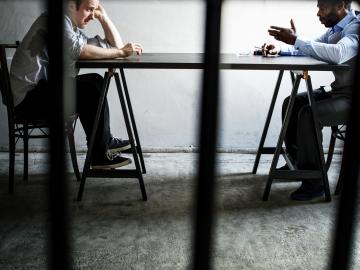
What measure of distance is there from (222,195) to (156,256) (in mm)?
963

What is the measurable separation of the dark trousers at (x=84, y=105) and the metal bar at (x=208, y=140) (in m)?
2.34

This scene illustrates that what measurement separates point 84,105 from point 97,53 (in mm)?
451

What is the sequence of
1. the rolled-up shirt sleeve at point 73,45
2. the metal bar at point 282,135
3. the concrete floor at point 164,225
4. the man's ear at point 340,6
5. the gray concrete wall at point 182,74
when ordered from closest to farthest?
1. the concrete floor at point 164,225
2. the rolled-up shirt sleeve at point 73,45
3. the metal bar at point 282,135
4. the man's ear at point 340,6
5. the gray concrete wall at point 182,74

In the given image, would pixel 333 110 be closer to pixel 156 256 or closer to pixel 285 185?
pixel 285 185

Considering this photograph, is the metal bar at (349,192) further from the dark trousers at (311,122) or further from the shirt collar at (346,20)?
the shirt collar at (346,20)

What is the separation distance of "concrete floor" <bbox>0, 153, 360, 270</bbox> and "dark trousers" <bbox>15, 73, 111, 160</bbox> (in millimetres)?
350

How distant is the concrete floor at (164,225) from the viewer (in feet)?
6.56

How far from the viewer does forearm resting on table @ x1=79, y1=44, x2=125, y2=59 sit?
2613 millimetres

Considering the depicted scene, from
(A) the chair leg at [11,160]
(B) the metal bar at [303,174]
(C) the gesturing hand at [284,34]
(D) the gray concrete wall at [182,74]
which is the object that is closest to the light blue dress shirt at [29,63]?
(A) the chair leg at [11,160]

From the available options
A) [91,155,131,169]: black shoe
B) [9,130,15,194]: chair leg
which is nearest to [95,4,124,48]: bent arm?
[91,155,131,169]: black shoe

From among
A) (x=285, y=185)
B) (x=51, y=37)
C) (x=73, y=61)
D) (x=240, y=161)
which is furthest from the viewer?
(x=240, y=161)

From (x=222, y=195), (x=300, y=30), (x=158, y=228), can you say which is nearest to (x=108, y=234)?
(x=158, y=228)

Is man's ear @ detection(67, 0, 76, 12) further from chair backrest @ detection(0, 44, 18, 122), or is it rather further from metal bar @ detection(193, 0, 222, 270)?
metal bar @ detection(193, 0, 222, 270)

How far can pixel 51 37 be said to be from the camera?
0.55 meters
